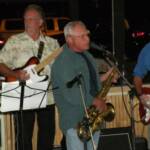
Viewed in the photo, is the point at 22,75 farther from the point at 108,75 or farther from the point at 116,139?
the point at 116,139

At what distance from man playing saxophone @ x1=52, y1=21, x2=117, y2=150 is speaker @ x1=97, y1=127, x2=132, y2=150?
4.42 ft

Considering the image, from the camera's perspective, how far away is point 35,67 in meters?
4.84

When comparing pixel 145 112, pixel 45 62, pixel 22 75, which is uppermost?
pixel 45 62

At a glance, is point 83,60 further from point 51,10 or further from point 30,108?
point 51,10

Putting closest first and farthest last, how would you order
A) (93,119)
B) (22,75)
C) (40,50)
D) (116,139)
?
(93,119)
(22,75)
(40,50)
(116,139)

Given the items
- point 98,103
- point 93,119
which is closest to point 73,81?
point 98,103

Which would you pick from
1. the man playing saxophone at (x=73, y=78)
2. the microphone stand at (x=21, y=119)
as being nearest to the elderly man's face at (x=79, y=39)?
the man playing saxophone at (x=73, y=78)

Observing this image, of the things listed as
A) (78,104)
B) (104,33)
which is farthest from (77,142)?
(104,33)

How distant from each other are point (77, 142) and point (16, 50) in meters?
1.29

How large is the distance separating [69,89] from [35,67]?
67 cm

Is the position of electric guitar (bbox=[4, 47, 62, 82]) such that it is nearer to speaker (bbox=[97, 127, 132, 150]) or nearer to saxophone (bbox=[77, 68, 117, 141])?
saxophone (bbox=[77, 68, 117, 141])

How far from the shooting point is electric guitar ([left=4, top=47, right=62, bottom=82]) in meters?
4.71

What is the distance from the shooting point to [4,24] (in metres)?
16.4

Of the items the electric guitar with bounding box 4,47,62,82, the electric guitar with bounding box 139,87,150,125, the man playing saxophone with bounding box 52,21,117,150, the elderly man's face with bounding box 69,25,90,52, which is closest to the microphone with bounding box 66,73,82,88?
the man playing saxophone with bounding box 52,21,117,150
